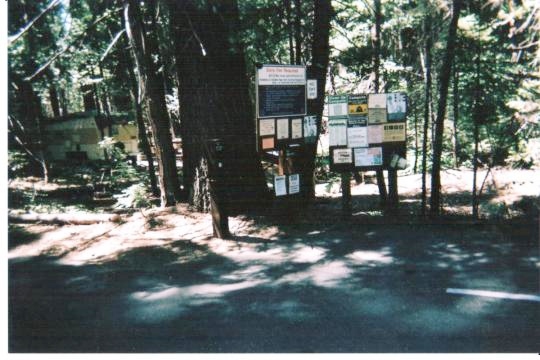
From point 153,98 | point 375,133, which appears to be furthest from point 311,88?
point 153,98

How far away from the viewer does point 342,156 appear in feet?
20.8

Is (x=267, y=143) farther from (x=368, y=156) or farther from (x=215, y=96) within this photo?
(x=215, y=96)

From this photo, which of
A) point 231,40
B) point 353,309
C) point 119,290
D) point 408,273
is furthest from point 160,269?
point 231,40

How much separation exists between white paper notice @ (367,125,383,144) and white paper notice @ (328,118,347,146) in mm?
385

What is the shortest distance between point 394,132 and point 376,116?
385mm

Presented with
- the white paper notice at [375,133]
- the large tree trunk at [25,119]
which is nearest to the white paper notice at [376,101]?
the white paper notice at [375,133]

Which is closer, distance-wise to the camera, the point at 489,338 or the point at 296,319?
the point at 489,338

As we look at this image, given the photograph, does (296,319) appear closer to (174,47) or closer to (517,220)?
(517,220)

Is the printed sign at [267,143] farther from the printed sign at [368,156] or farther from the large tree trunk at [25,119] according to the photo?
the large tree trunk at [25,119]

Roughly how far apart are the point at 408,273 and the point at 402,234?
1.35 meters

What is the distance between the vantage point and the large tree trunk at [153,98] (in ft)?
23.3

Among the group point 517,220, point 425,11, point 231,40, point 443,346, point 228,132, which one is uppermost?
point 425,11

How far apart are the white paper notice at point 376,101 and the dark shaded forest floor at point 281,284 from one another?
181cm

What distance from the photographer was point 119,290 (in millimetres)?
4457
